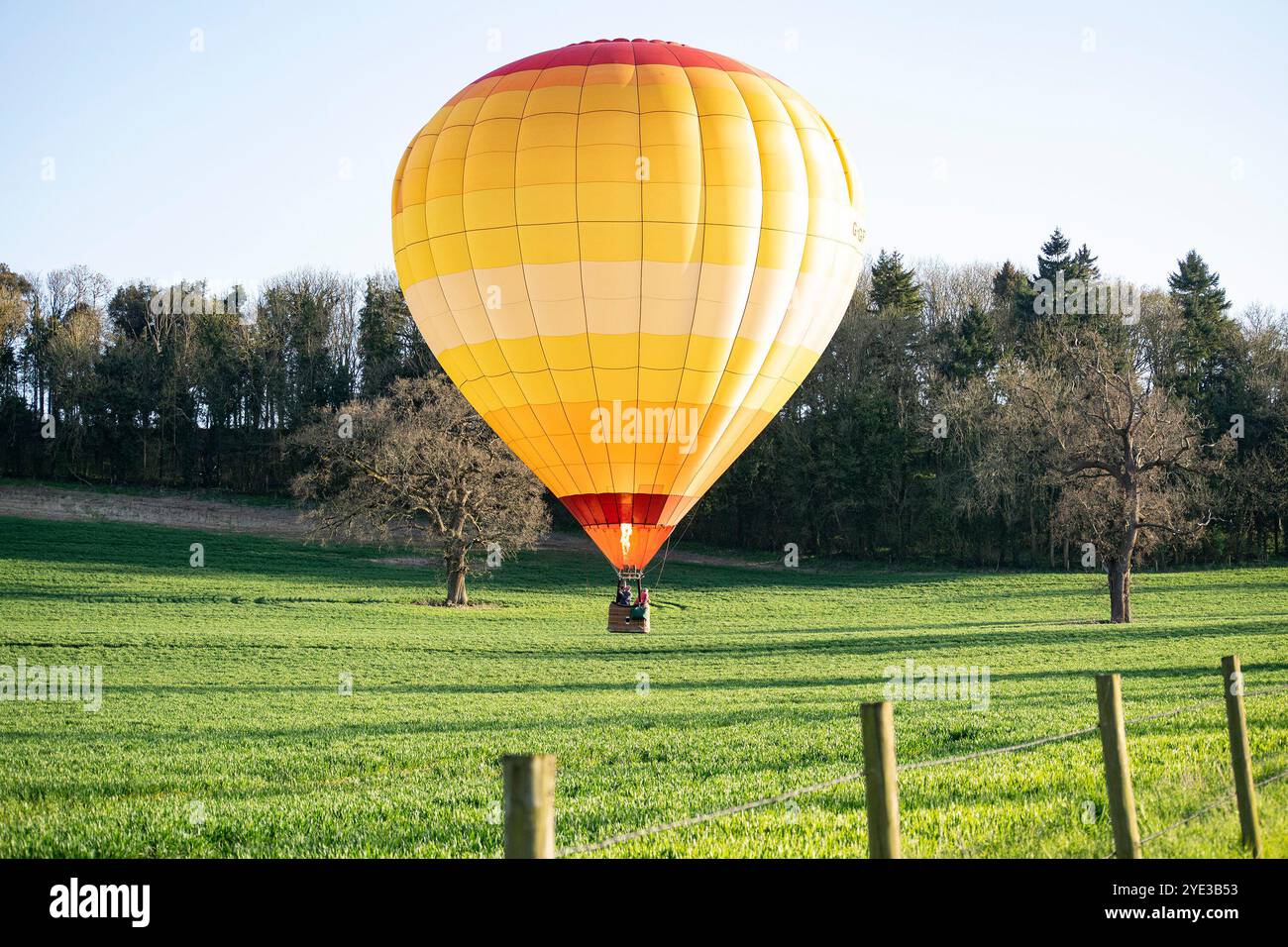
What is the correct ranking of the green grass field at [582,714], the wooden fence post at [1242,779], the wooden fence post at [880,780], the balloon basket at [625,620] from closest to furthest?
1. the wooden fence post at [880,780]
2. the wooden fence post at [1242,779]
3. the green grass field at [582,714]
4. the balloon basket at [625,620]

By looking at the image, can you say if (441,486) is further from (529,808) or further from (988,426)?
(529,808)

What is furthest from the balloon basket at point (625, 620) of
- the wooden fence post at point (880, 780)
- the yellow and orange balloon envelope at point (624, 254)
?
the wooden fence post at point (880, 780)

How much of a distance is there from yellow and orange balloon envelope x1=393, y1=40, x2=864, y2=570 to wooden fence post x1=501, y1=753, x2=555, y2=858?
12.0 m

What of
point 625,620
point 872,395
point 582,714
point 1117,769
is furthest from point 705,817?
point 872,395

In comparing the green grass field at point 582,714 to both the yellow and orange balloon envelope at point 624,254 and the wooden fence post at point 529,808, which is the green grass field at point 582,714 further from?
the yellow and orange balloon envelope at point 624,254

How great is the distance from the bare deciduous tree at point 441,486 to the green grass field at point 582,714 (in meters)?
2.66

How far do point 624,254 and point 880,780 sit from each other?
1134 cm

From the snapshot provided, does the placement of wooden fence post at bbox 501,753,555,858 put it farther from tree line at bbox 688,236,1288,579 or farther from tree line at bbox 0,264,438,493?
tree line at bbox 0,264,438,493

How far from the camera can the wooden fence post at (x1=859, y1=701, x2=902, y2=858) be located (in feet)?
16.2

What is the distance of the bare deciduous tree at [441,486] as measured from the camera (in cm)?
4275

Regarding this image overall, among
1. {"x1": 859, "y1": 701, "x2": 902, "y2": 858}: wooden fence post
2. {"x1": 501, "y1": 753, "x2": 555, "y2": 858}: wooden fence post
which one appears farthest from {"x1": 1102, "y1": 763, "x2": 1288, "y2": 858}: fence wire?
{"x1": 501, "y1": 753, "x2": 555, "y2": 858}: wooden fence post

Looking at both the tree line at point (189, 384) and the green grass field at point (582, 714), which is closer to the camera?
the green grass field at point (582, 714)
